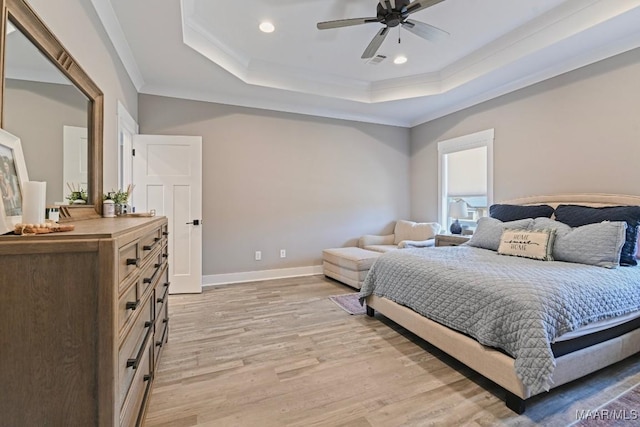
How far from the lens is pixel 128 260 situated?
1181 mm

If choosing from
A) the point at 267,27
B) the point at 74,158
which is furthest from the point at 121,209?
the point at 267,27

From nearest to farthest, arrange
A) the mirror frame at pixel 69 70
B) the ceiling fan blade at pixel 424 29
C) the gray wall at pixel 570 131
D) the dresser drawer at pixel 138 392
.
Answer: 1. the dresser drawer at pixel 138 392
2. the mirror frame at pixel 69 70
3. the ceiling fan blade at pixel 424 29
4. the gray wall at pixel 570 131

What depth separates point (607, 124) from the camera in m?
3.01

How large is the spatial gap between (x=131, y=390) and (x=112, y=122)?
8.05 ft

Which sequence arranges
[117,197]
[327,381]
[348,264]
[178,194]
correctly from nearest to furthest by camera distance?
1. [327,381]
2. [117,197]
3. [178,194]
4. [348,264]

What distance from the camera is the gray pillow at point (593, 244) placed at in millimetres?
2262

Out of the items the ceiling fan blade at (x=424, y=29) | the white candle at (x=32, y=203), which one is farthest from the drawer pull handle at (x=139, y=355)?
the ceiling fan blade at (x=424, y=29)

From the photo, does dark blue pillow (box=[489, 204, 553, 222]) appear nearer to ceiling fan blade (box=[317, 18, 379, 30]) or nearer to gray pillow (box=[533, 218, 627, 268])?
gray pillow (box=[533, 218, 627, 268])

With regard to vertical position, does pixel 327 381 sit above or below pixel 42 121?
below

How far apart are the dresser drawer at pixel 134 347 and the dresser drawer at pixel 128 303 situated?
0.21ft

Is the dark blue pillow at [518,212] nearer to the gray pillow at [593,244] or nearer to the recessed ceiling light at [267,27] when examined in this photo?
the gray pillow at [593,244]

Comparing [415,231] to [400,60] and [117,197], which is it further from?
[117,197]

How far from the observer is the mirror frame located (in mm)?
1283

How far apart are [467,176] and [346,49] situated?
2.63 m
